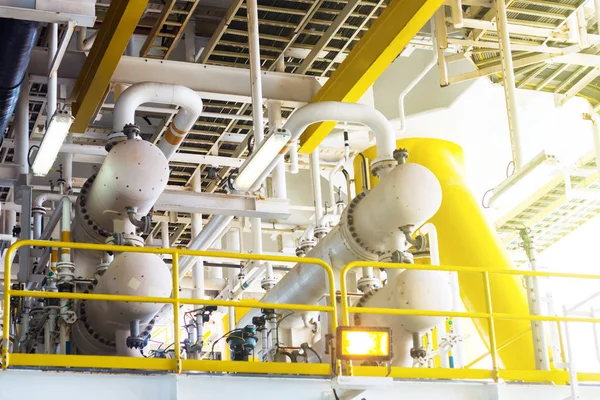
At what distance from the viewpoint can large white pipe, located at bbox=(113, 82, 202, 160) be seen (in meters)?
11.4

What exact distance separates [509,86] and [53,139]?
19.7 ft

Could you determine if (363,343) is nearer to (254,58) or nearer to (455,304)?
(455,304)

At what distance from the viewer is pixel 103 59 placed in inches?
472

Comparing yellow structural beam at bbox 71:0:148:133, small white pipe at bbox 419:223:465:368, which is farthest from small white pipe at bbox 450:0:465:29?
yellow structural beam at bbox 71:0:148:133

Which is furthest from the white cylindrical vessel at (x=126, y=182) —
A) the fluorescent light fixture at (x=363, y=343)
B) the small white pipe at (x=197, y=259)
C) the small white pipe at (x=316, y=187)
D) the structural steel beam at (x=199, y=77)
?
the small white pipe at (x=197, y=259)

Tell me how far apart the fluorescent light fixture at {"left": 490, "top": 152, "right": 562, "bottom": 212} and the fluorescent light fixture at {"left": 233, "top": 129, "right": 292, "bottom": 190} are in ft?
9.31

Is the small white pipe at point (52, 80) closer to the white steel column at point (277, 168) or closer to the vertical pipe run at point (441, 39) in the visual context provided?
the white steel column at point (277, 168)

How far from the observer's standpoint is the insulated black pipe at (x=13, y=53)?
10797 millimetres

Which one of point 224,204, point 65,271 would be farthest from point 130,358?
point 224,204

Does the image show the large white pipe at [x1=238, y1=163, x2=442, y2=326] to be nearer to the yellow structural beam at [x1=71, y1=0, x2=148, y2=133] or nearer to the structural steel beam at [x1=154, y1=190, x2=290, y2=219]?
the structural steel beam at [x1=154, y1=190, x2=290, y2=219]

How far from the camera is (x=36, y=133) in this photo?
1551cm

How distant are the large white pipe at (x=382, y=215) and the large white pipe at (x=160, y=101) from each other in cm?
243

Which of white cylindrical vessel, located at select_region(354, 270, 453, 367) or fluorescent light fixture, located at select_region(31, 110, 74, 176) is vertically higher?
fluorescent light fixture, located at select_region(31, 110, 74, 176)

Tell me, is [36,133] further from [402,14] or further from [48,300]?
[402,14]
